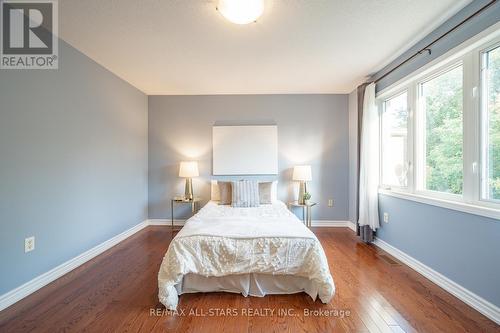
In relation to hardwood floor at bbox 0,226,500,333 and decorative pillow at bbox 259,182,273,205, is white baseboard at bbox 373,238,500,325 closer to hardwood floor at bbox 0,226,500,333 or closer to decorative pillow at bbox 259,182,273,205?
hardwood floor at bbox 0,226,500,333

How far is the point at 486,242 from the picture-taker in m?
1.64

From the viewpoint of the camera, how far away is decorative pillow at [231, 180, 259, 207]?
3.22m

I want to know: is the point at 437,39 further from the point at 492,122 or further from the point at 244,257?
the point at 244,257

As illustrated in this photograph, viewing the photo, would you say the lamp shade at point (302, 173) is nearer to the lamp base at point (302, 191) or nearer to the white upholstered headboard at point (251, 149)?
the lamp base at point (302, 191)

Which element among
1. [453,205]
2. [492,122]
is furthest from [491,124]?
[453,205]

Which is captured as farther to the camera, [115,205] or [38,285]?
[115,205]

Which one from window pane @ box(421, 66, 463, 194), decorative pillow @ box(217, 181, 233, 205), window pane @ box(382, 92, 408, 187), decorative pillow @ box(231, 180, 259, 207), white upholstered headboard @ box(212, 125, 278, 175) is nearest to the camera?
window pane @ box(421, 66, 463, 194)

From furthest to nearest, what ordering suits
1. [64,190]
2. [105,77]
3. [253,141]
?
[253,141] < [105,77] < [64,190]

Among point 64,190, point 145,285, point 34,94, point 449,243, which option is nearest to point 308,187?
point 449,243

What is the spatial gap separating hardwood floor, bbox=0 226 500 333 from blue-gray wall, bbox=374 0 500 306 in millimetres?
221

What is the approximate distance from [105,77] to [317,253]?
338 cm

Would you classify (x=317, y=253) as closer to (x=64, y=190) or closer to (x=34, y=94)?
(x=64, y=190)

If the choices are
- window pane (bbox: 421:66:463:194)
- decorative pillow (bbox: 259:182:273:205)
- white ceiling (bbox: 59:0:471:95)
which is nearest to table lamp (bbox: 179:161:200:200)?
decorative pillow (bbox: 259:182:273:205)

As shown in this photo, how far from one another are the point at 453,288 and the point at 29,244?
Result: 3.79 m
